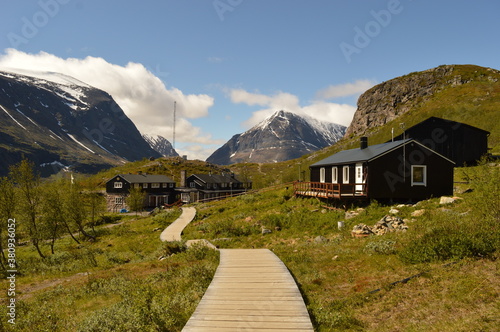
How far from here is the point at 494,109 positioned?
8681cm

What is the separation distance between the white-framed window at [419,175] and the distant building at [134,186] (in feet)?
211

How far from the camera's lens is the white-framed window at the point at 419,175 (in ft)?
91.2

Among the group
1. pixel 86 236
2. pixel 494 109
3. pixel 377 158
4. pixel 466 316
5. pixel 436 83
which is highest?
pixel 436 83

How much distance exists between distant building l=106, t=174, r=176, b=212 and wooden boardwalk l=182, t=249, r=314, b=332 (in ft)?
223

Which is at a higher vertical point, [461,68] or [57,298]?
[461,68]

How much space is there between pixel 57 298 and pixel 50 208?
28025 millimetres

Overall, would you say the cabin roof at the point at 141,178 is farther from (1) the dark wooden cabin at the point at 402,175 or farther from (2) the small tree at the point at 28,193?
(1) the dark wooden cabin at the point at 402,175

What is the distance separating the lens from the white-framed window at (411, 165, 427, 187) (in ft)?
91.2

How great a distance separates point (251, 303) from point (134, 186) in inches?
2820

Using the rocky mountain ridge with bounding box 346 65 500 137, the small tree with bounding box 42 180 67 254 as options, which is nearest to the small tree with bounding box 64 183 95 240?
the small tree with bounding box 42 180 67 254

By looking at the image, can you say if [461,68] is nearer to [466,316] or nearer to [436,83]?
Answer: [436,83]

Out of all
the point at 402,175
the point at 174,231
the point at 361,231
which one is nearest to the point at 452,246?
the point at 361,231

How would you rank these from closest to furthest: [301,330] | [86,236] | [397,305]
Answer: [301,330], [397,305], [86,236]

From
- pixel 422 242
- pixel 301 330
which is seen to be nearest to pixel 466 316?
pixel 301 330
